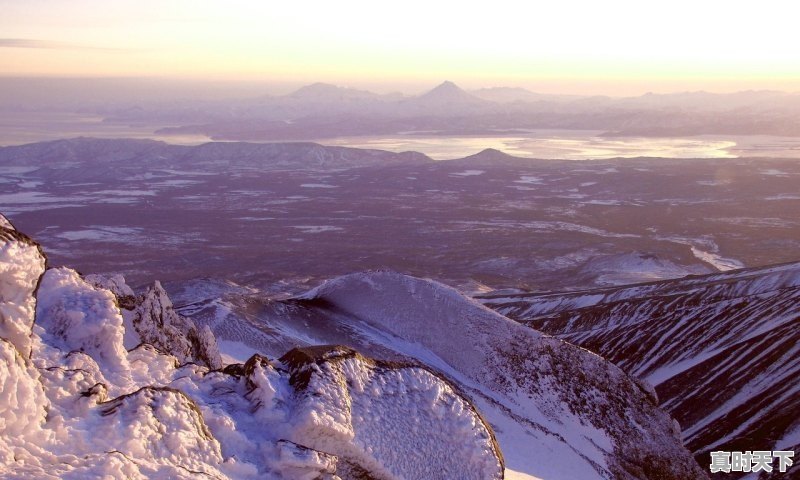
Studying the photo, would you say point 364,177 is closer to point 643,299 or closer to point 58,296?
point 643,299

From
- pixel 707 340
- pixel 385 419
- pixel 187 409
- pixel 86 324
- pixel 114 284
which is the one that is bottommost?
pixel 707 340

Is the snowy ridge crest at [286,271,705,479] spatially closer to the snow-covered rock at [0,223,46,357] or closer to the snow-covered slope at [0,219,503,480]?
the snow-covered slope at [0,219,503,480]

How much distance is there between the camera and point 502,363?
28.8 meters

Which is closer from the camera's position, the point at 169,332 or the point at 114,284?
the point at 169,332

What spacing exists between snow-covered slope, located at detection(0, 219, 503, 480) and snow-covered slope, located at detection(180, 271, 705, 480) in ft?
26.9

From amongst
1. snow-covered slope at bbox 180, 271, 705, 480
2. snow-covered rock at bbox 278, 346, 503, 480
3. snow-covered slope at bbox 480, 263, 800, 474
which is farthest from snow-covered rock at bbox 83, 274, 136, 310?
snow-covered slope at bbox 480, 263, 800, 474

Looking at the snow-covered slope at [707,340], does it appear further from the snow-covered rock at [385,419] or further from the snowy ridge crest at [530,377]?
the snow-covered rock at [385,419]

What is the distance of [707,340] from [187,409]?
3975 cm

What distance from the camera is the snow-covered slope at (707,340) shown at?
111 feet

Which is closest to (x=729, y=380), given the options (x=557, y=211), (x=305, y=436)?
(x=305, y=436)

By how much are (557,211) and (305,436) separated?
119 metres

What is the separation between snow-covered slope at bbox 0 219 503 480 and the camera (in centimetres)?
813

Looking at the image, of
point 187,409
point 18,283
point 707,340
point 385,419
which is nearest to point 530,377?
point 385,419

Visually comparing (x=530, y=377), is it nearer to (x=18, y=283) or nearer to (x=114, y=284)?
(x=114, y=284)
